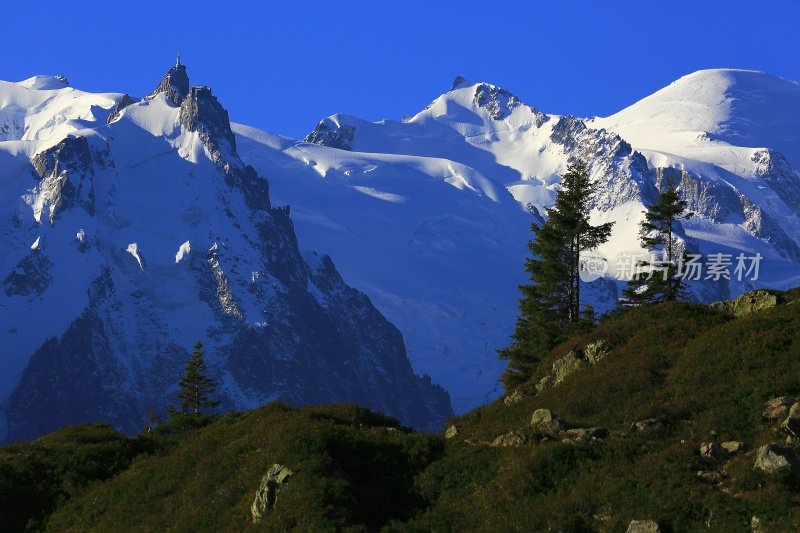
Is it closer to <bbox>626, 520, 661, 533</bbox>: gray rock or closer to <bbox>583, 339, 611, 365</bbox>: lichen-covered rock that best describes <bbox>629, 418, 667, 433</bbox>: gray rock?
<bbox>626, 520, 661, 533</bbox>: gray rock

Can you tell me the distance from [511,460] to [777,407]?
7926mm

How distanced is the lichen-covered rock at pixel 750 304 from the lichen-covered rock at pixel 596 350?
509 centimetres

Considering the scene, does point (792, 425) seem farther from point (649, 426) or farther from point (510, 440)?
point (510, 440)

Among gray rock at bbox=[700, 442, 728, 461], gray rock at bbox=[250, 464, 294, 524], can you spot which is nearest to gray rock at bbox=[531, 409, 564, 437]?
gray rock at bbox=[700, 442, 728, 461]

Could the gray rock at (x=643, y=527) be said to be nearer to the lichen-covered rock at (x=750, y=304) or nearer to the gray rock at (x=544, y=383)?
the gray rock at (x=544, y=383)

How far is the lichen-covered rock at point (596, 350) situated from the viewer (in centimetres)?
5047

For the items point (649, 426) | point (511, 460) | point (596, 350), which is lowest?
point (511, 460)

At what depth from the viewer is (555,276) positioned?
232ft

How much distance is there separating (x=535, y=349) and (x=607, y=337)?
14745 millimetres

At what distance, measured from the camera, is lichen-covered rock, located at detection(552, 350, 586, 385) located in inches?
1991

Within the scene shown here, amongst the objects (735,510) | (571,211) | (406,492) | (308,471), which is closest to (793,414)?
(735,510)

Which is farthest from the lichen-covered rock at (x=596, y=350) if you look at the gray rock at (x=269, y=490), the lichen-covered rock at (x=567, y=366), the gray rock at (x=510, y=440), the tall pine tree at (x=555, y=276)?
the tall pine tree at (x=555, y=276)

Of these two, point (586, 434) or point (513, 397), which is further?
point (513, 397)

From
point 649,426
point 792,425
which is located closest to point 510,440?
point 649,426
